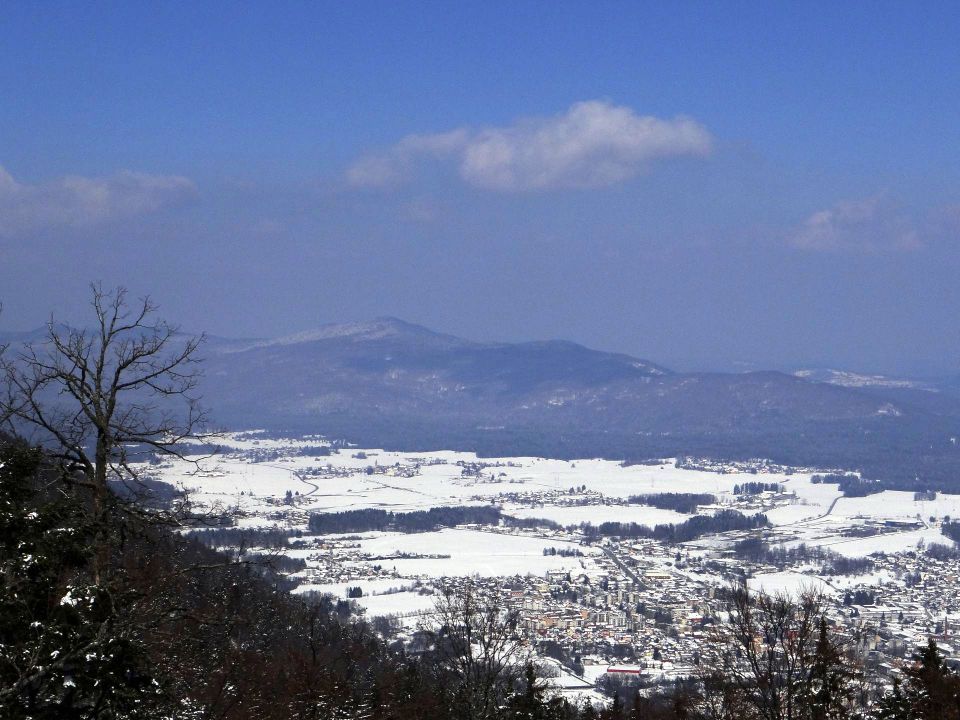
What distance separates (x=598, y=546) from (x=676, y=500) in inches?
1011

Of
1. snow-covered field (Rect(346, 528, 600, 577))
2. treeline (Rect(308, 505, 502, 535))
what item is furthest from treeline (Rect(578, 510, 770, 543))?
treeline (Rect(308, 505, 502, 535))

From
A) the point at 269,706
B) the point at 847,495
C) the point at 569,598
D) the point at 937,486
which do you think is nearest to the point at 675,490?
the point at 847,495

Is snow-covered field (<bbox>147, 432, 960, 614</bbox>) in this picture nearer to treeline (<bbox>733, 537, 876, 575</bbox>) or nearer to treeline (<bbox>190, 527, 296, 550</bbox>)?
treeline (<bbox>190, 527, 296, 550</bbox>)

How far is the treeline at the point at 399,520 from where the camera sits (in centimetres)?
8125

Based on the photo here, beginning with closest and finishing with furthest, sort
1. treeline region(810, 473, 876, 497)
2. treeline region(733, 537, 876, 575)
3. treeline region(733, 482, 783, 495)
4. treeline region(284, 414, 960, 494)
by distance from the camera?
1. treeline region(733, 537, 876, 575)
2. treeline region(810, 473, 876, 497)
3. treeline region(733, 482, 783, 495)
4. treeline region(284, 414, 960, 494)

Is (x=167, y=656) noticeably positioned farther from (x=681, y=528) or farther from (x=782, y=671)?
(x=681, y=528)

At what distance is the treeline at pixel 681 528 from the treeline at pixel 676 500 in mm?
6571

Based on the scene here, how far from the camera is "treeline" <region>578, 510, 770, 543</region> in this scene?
264 feet

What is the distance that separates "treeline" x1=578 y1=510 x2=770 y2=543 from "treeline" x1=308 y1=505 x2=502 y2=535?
834 cm

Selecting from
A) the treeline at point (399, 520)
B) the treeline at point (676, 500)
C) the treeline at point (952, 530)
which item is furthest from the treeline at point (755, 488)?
the treeline at point (399, 520)

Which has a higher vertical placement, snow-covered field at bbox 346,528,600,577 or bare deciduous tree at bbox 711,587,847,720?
bare deciduous tree at bbox 711,587,847,720

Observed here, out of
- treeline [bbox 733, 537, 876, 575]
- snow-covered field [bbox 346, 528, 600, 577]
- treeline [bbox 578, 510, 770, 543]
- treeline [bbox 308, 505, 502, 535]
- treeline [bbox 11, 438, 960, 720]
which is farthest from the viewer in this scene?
treeline [bbox 308, 505, 502, 535]

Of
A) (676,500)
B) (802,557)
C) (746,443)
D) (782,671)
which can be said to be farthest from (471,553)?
(746,443)

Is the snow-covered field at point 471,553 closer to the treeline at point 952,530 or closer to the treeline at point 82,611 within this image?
the treeline at point 952,530
